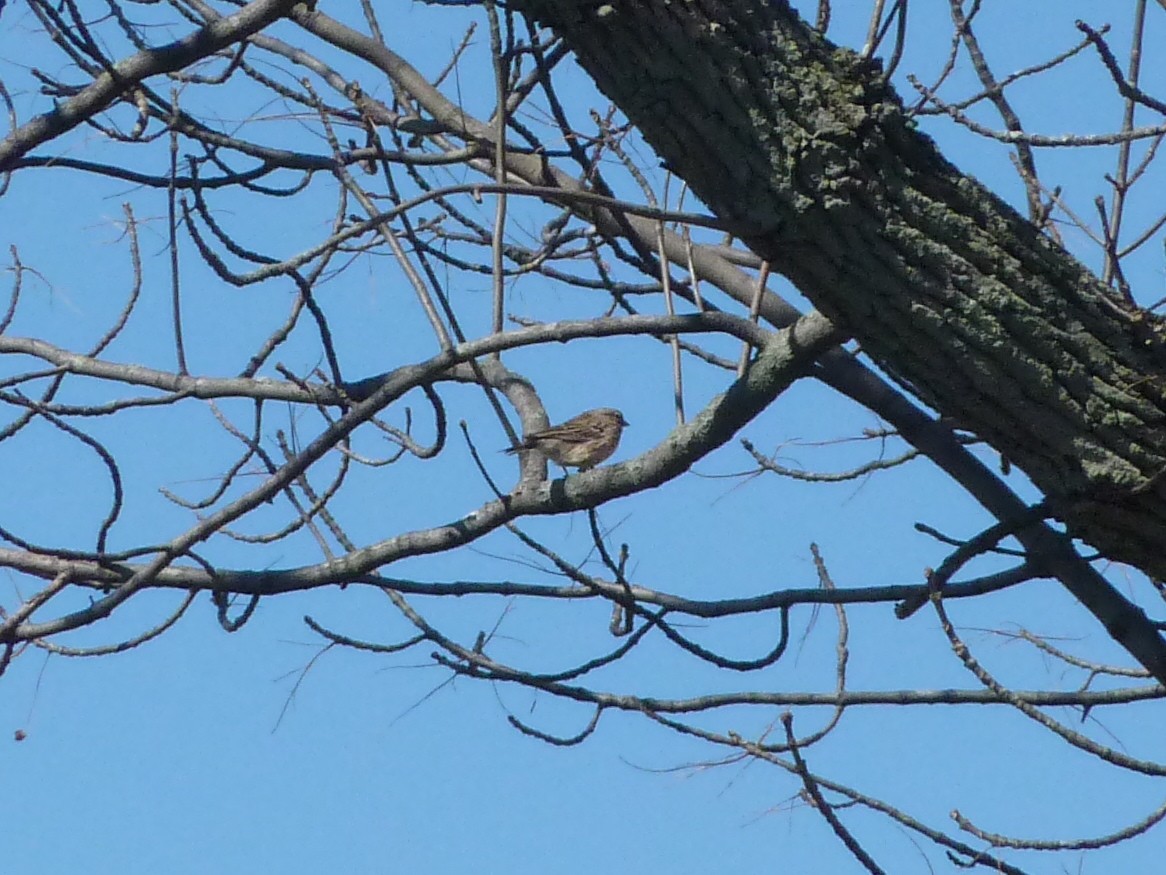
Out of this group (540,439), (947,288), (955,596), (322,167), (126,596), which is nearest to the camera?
(947,288)

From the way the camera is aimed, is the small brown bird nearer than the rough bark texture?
No

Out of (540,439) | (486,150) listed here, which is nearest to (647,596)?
(540,439)

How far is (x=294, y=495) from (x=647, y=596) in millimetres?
1051

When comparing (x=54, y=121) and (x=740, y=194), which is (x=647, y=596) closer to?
(x=740, y=194)

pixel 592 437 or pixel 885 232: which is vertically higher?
pixel 592 437

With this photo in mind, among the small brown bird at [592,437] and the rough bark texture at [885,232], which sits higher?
the small brown bird at [592,437]

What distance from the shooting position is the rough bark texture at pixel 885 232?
94.2 inches

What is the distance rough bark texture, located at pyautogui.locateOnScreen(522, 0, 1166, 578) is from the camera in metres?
2.39

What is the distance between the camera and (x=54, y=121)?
3582 mm

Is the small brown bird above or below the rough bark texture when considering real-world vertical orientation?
above

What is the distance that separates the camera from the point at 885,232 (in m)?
2.42

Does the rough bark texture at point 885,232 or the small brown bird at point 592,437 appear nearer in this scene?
the rough bark texture at point 885,232

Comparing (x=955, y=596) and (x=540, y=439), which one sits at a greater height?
(x=540, y=439)

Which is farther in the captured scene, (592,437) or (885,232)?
(592,437)
